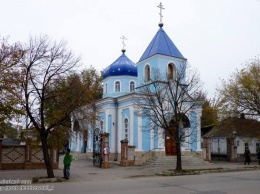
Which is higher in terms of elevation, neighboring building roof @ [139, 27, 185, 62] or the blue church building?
neighboring building roof @ [139, 27, 185, 62]

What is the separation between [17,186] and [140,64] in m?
20.1

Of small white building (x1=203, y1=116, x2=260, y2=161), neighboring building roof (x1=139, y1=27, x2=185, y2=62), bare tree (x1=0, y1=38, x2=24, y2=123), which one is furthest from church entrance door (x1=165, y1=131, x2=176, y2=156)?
bare tree (x1=0, y1=38, x2=24, y2=123)

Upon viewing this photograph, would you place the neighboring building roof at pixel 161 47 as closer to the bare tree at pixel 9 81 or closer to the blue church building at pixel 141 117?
Result: the blue church building at pixel 141 117

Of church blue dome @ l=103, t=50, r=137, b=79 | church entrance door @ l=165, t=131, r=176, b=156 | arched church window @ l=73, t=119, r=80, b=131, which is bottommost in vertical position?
church entrance door @ l=165, t=131, r=176, b=156

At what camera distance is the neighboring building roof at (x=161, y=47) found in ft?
102

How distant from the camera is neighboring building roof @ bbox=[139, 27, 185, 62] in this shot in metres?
31.1

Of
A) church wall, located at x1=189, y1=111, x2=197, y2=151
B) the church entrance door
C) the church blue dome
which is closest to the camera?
the church entrance door

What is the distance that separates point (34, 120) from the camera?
17922mm

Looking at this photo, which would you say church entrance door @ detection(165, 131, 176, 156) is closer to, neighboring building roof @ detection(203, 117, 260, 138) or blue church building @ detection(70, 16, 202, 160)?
blue church building @ detection(70, 16, 202, 160)

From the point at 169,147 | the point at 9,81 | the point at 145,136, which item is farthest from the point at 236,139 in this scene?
the point at 9,81

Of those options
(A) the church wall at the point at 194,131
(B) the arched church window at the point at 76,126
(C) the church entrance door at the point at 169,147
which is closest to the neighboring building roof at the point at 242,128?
(A) the church wall at the point at 194,131

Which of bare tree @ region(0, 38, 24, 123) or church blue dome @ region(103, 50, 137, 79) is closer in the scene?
bare tree @ region(0, 38, 24, 123)

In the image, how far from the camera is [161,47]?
31406 mm

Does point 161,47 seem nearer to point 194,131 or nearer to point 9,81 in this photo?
point 194,131
